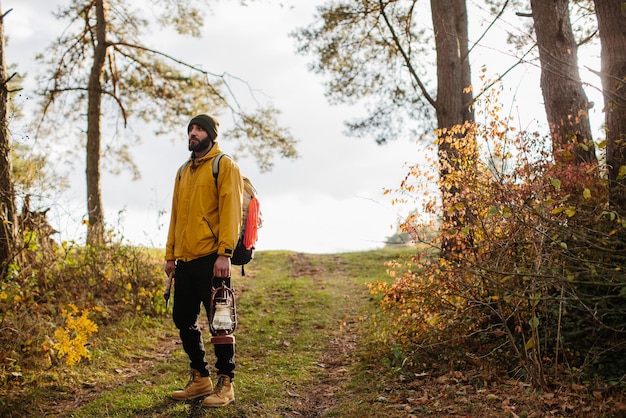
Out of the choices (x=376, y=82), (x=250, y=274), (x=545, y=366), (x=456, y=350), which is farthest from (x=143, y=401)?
(x=376, y=82)

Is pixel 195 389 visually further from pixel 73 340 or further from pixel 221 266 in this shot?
pixel 73 340

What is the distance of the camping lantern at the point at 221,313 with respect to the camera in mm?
4605

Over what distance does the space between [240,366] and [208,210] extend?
2.52 metres

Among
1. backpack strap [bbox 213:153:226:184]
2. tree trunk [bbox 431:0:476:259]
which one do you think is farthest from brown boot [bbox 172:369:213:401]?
tree trunk [bbox 431:0:476:259]

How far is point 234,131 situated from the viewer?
1348 cm

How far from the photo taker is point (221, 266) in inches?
177

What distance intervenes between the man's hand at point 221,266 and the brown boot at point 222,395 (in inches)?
38.9

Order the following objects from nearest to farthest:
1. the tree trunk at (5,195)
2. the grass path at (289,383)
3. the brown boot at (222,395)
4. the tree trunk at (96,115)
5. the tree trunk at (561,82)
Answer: the grass path at (289,383)
the brown boot at (222,395)
the tree trunk at (561,82)
the tree trunk at (5,195)
the tree trunk at (96,115)

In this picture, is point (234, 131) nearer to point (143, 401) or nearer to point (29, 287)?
point (29, 287)

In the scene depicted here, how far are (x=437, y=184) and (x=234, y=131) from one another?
26.7ft

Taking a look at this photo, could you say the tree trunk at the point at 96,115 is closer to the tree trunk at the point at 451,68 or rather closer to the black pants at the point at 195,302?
the tree trunk at the point at 451,68

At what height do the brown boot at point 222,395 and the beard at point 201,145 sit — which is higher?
the beard at point 201,145

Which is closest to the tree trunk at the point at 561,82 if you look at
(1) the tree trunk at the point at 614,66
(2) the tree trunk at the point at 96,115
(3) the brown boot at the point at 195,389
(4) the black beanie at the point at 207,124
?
(1) the tree trunk at the point at 614,66

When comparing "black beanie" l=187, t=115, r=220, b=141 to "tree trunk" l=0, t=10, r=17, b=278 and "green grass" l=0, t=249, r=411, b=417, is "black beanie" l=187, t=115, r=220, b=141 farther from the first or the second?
"tree trunk" l=0, t=10, r=17, b=278
